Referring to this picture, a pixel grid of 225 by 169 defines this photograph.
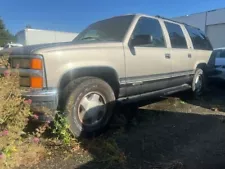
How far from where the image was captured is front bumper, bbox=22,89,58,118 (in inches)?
134

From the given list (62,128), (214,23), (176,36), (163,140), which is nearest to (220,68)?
(176,36)

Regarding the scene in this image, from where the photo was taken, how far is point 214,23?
2691cm

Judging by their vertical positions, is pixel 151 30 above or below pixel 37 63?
above

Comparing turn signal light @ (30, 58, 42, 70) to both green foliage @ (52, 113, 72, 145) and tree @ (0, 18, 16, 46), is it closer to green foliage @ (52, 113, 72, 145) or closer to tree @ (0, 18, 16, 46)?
green foliage @ (52, 113, 72, 145)

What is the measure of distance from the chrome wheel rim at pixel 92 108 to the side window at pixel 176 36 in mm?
2402

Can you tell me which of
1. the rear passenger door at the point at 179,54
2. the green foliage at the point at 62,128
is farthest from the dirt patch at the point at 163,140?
the rear passenger door at the point at 179,54

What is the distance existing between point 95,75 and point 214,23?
85.5 ft

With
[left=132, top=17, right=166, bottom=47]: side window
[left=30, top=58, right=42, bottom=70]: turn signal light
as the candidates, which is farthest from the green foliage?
[left=132, top=17, right=166, bottom=47]: side window

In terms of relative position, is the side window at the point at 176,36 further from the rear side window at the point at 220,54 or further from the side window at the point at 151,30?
the rear side window at the point at 220,54

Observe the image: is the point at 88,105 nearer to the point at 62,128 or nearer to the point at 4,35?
the point at 62,128

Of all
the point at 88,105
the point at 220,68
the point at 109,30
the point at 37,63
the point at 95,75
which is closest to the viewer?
the point at 37,63

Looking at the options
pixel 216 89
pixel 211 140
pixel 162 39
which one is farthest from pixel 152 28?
pixel 216 89

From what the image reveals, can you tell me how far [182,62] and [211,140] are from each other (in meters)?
2.31

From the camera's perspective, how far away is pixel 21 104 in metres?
3.27
